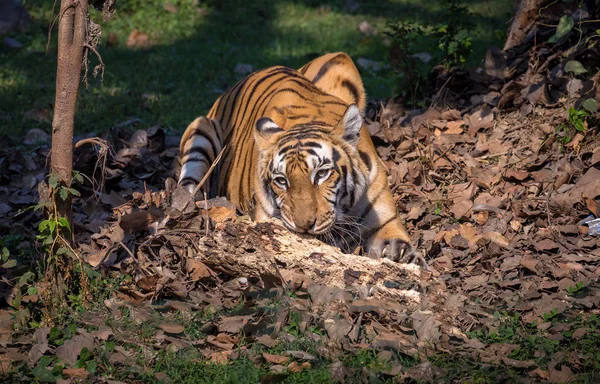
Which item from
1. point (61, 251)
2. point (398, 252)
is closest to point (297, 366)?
point (61, 251)

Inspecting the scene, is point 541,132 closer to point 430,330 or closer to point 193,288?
point 430,330

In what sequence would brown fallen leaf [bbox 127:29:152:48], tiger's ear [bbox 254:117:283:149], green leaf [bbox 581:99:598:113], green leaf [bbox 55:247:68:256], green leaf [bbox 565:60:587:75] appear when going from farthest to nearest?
1. brown fallen leaf [bbox 127:29:152:48]
2. green leaf [bbox 565:60:587:75]
3. green leaf [bbox 581:99:598:113]
4. tiger's ear [bbox 254:117:283:149]
5. green leaf [bbox 55:247:68:256]

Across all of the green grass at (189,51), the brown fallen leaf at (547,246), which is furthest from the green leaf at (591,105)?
the green grass at (189,51)

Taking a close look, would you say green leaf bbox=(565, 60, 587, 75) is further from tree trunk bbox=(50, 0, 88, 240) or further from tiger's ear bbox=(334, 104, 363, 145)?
tree trunk bbox=(50, 0, 88, 240)

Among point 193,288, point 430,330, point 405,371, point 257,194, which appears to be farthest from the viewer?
point 257,194

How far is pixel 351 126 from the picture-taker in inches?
185

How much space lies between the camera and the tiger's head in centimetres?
438

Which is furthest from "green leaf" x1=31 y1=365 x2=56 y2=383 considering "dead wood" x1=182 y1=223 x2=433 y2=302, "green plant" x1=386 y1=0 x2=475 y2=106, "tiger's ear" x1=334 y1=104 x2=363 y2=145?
"green plant" x1=386 y1=0 x2=475 y2=106

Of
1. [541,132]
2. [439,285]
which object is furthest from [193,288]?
[541,132]

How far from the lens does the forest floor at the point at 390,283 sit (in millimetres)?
3361

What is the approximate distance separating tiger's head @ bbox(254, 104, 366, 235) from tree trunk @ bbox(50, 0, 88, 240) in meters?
1.31

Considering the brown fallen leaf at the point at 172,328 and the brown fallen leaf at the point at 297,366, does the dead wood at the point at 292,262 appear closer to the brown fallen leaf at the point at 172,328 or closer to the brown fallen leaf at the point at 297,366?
the brown fallen leaf at the point at 172,328

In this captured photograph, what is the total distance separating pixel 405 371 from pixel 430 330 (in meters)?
0.38

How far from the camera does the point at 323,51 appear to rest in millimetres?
9641
